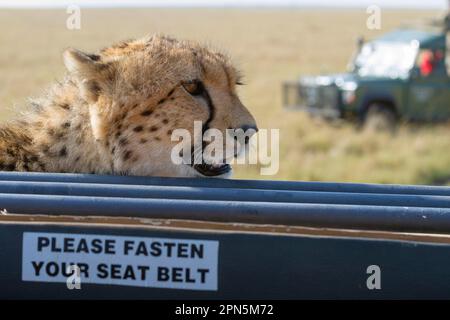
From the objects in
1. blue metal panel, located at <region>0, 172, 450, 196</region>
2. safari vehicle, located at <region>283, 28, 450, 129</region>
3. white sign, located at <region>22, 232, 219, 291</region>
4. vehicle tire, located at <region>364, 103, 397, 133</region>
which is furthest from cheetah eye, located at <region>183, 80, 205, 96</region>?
safari vehicle, located at <region>283, 28, 450, 129</region>

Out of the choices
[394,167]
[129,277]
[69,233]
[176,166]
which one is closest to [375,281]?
[129,277]

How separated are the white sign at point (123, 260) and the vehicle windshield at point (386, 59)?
14007 millimetres

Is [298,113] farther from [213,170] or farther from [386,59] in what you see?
[213,170]

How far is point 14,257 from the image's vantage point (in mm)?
1712

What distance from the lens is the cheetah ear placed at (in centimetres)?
281

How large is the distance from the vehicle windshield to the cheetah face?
12851 mm

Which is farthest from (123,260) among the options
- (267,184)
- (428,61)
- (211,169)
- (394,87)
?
(428,61)

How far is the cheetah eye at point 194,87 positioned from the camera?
2.84 meters

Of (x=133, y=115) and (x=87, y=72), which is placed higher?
(x=87, y=72)

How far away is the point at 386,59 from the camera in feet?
51.8

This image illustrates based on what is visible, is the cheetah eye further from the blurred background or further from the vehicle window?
the vehicle window

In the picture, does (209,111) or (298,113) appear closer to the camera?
(209,111)

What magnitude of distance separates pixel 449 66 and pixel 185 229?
14.8 meters

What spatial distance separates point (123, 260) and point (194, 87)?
124 centimetres
